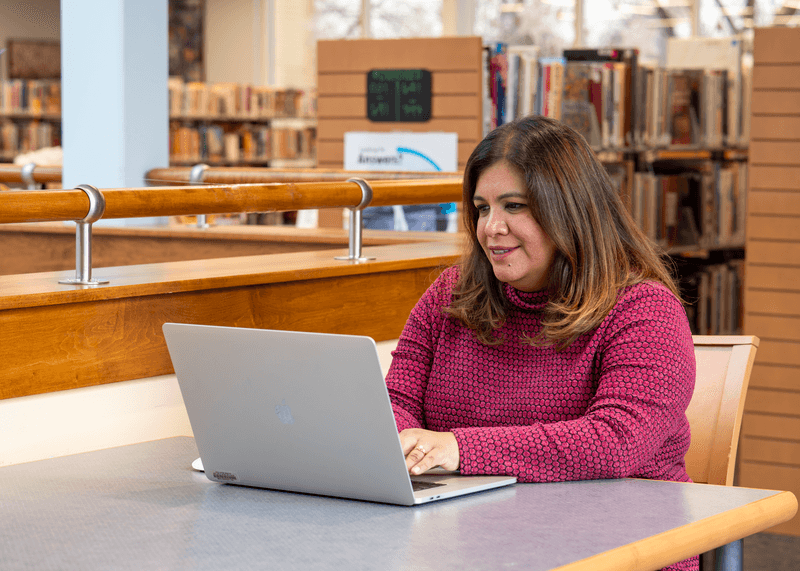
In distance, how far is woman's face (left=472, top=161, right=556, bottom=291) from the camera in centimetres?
160

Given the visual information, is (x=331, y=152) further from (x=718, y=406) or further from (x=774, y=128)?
(x=718, y=406)

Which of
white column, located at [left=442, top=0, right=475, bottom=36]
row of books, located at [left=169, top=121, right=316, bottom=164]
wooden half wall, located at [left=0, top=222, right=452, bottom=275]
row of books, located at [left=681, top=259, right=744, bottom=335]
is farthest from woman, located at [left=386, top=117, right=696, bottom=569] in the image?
row of books, located at [left=169, top=121, right=316, bottom=164]

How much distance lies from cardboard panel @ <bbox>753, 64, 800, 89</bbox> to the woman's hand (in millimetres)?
2792

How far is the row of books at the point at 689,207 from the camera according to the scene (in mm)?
4980

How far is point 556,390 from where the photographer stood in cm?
156

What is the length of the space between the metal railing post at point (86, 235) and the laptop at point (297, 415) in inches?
18.3

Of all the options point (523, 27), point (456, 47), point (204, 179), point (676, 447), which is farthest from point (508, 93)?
point (523, 27)

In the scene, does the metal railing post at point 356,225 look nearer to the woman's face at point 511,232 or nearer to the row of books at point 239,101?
the woman's face at point 511,232

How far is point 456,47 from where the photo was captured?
14.4 ft

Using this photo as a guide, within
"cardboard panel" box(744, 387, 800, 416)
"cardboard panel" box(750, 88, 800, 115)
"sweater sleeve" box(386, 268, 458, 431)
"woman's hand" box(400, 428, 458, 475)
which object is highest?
"cardboard panel" box(750, 88, 800, 115)

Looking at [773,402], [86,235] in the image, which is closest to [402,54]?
[773,402]

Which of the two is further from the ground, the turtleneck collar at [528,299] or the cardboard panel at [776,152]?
the cardboard panel at [776,152]

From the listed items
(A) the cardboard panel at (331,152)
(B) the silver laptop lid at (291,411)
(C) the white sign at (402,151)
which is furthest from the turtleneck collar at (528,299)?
(A) the cardboard panel at (331,152)

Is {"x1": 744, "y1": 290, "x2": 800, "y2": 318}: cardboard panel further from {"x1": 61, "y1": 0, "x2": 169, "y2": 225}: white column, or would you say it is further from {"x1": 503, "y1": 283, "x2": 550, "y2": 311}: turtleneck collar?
{"x1": 503, "y1": 283, "x2": 550, "y2": 311}: turtleneck collar
